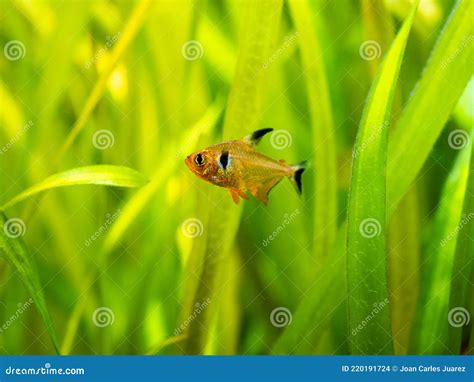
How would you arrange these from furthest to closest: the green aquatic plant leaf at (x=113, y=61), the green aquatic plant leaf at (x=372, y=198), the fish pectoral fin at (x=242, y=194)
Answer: the green aquatic plant leaf at (x=113, y=61) → the fish pectoral fin at (x=242, y=194) → the green aquatic plant leaf at (x=372, y=198)

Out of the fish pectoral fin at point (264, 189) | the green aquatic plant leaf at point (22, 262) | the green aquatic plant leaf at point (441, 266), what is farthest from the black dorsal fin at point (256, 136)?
the green aquatic plant leaf at point (22, 262)

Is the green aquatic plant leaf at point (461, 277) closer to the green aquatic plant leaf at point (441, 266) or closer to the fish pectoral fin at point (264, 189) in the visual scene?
the green aquatic plant leaf at point (441, 266)

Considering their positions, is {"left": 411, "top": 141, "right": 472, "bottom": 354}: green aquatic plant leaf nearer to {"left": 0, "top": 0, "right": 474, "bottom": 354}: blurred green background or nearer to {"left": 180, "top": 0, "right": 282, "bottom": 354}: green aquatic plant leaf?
{"left": 0, "top": 0, "right": 474, "bottom": 354}: blurred green background

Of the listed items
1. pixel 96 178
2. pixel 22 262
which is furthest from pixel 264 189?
pixel 22 262

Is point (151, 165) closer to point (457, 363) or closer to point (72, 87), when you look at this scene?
point (72, 87)

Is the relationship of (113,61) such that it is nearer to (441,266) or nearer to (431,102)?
(431,102)

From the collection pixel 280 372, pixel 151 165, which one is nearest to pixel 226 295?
pixel 280 372

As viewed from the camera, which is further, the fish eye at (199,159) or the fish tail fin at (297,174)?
the fish tail fin at (297,174)
